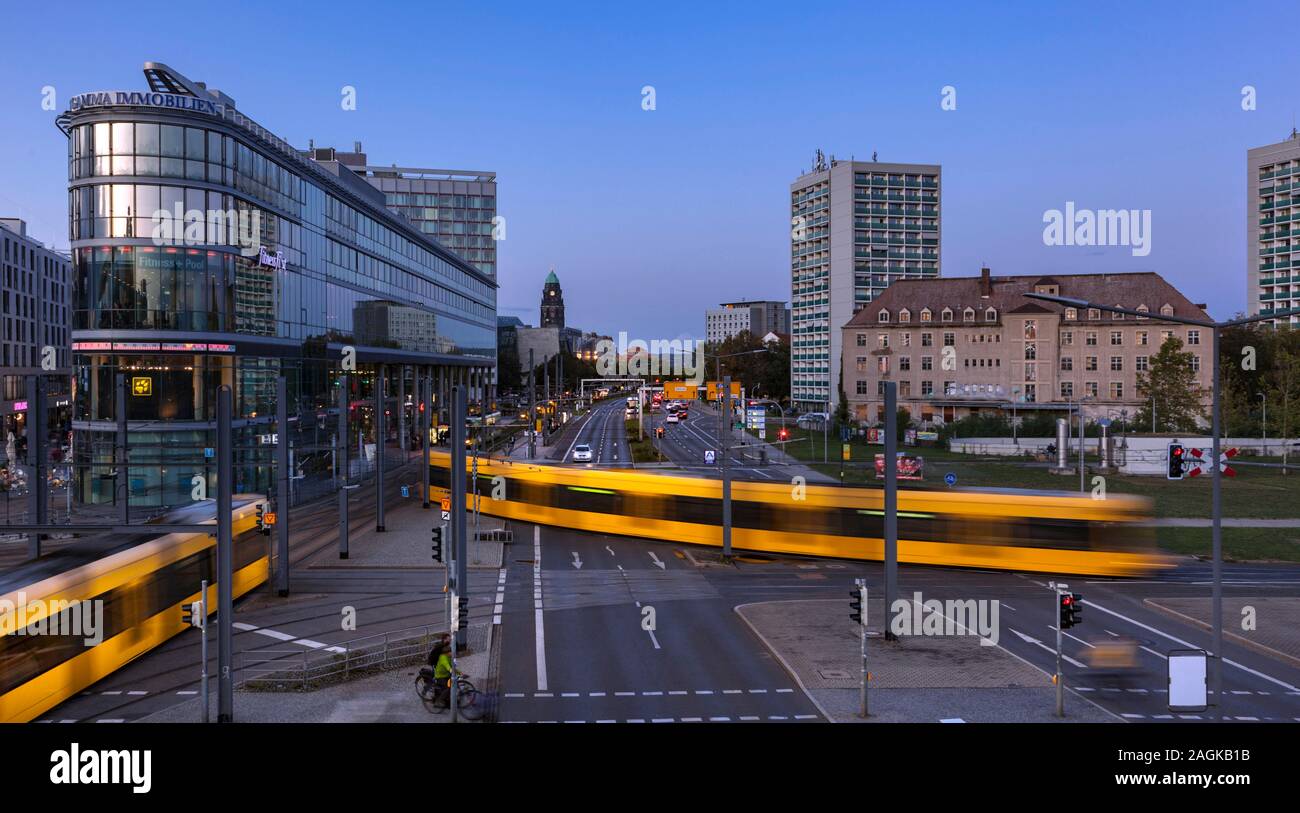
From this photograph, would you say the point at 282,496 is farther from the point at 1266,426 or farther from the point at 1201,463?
the point at 1266,426

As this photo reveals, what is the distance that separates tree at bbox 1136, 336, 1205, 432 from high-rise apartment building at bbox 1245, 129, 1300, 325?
74.8 meters

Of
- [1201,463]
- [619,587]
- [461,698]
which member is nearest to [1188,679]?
[461,698]

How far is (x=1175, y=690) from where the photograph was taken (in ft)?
36.2

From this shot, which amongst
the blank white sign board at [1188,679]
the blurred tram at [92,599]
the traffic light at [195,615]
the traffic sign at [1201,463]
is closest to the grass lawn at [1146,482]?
the traffic sign at [1201,463]

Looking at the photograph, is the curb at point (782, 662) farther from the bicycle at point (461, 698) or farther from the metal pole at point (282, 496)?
the metal pole at point (282, 496)

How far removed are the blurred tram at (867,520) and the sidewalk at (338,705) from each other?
15.6 meters

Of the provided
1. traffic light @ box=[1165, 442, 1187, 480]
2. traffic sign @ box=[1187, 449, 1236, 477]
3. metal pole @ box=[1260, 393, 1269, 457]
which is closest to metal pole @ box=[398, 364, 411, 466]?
traffic sign @ box=[1187, 449, 1236, 477]

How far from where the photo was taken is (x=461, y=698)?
16.4m

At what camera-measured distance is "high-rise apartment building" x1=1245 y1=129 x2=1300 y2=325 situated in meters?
127

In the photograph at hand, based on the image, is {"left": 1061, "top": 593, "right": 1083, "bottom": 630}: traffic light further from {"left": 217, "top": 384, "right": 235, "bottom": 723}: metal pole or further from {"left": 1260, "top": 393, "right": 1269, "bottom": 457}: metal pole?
{"left": 1260, "top": 393, "right": 1269, "bottom": 457}: metal pole

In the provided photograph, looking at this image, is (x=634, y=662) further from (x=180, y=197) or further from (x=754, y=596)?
(x=180, y=197)

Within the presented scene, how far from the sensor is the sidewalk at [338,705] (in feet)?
51.6
